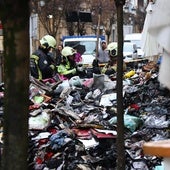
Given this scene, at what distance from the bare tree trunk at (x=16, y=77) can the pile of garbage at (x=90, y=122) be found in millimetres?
3285

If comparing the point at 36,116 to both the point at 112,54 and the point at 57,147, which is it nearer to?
the point at 57,147

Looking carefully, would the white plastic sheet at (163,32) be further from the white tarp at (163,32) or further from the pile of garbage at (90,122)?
the pile of garbage at (90,122)

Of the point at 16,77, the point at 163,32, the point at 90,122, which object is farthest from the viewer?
the point at 90,122

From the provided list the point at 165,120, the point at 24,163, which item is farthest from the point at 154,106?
the point at 24,163

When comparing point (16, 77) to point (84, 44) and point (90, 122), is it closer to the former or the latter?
point (90, 122)

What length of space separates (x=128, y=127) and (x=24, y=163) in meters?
4.79

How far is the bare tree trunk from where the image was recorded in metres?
3.89

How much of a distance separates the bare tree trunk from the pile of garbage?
328 centimetres

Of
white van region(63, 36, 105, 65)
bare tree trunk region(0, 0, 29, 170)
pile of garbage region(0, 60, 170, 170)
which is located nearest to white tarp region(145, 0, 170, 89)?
bare tree trunk region(0, 0, 29, 170)

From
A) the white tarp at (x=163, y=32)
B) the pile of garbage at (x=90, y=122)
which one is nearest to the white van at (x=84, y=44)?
the pile of garbage at (x=90, y=122)

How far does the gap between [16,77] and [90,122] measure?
4.99 metres

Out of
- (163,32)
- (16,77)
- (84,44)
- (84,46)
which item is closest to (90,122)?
(16,77)

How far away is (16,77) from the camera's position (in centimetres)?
390

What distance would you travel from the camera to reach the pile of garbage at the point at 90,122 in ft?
24.6
